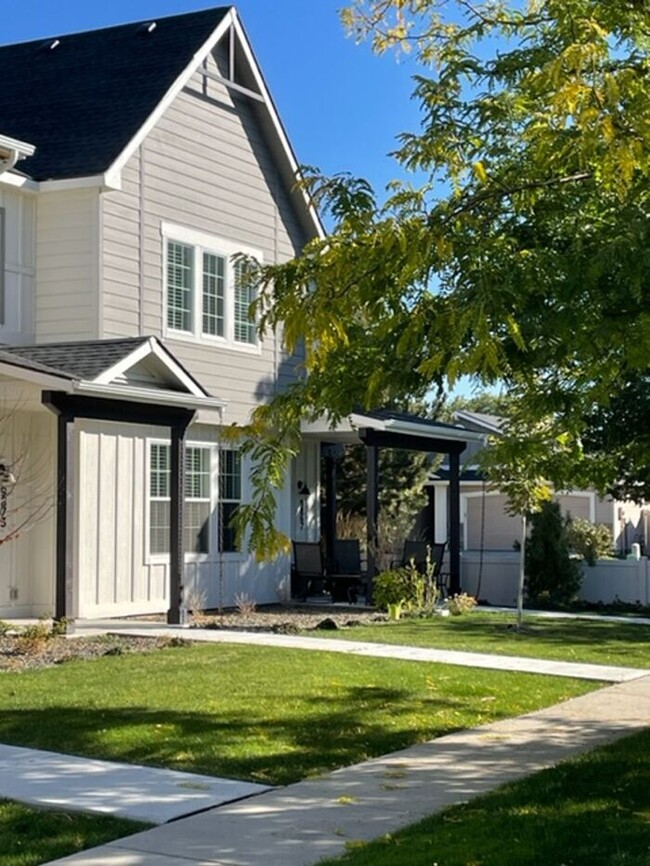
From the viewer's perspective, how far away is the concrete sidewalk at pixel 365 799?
21.8 feet

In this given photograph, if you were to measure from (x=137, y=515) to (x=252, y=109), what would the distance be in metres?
7.56

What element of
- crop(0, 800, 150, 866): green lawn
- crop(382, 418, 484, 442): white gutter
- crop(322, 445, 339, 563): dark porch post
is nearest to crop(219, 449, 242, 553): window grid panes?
crop(382, 418, 484, 442): white gutter

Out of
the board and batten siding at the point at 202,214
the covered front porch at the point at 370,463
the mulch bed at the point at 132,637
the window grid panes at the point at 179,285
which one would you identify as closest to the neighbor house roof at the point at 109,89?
the board and batten siding at the point at 202,214

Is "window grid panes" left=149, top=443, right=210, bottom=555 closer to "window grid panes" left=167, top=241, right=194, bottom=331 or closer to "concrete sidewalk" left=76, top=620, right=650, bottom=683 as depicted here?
"window grid panes" left=167, top=241, right=194, bottom=331

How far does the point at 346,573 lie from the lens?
23125 mm

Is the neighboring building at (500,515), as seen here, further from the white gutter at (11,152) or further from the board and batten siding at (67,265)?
the white gutter at (11,152)

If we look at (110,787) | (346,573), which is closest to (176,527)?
(346,573)

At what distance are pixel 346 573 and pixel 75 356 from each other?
819cm

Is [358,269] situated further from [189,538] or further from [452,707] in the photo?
[189,538]

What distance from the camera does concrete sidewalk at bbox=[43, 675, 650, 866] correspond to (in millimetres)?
6645

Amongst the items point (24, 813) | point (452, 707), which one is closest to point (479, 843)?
point (24, 813)

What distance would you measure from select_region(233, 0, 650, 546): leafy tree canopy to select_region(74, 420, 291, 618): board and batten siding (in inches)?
355

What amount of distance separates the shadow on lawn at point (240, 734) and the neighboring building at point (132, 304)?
18.3 ft

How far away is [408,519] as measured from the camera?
31.6 metres
